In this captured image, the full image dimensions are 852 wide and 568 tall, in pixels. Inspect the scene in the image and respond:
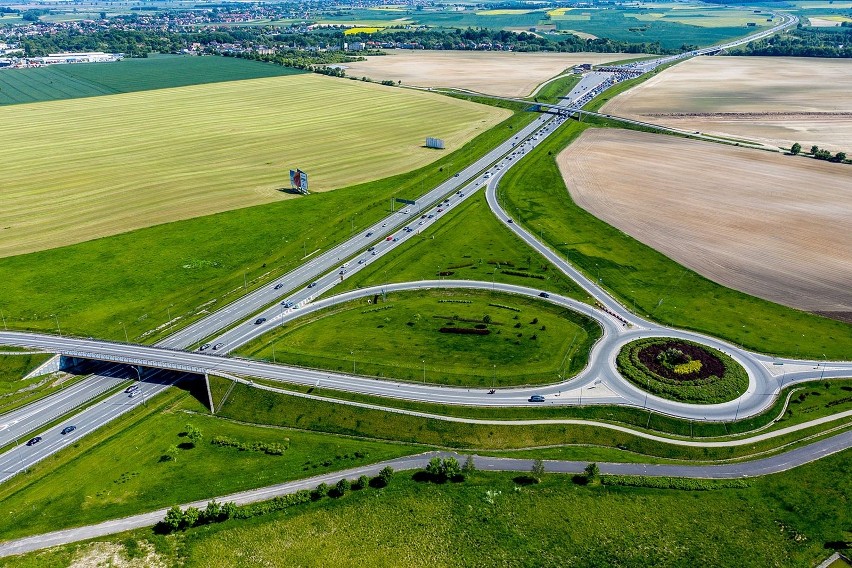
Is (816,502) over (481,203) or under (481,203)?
under

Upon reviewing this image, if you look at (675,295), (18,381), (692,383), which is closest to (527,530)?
(692,383)

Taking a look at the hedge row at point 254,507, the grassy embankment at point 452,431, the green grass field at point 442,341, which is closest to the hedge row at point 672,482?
the grassy embankment at point 452,431

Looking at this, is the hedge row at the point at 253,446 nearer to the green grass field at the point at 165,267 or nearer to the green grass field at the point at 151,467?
the green grass field at the point at 151,467

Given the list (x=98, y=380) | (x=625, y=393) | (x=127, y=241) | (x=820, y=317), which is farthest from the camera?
(x=127, y=241)

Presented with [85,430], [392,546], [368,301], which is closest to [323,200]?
[368,301]

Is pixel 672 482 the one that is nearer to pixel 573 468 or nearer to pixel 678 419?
pixel 678 419

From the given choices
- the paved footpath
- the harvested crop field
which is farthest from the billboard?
the paved footpath

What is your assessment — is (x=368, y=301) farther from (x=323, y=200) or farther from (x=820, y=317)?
(x=820, y=317)
